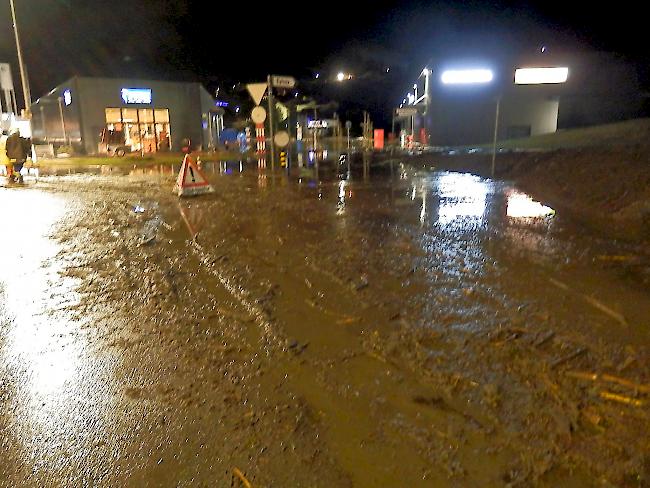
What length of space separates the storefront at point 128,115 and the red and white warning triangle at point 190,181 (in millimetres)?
21651

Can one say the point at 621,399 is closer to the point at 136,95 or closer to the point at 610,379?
the point at 610,379

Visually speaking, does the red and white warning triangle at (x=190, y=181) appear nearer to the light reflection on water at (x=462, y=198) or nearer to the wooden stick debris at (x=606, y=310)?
the light reflection on water at (x=462, y=198)

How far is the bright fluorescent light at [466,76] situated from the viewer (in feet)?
141

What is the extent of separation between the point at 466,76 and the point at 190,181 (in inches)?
1388

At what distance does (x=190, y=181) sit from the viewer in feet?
46.2

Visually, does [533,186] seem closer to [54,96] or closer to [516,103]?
[516,103]

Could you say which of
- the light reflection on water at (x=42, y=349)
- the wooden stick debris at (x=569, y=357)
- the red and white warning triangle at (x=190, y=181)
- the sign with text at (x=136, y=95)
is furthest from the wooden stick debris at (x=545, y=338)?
the sign with text at (x=136, y=95)

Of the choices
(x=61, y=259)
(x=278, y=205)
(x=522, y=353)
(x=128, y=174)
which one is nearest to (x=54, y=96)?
(x=128, y=174)

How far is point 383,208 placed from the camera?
1173cm

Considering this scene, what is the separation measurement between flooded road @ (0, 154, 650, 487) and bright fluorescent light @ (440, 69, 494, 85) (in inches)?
1473

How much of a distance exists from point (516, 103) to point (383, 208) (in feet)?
120

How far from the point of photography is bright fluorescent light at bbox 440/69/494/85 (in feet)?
141

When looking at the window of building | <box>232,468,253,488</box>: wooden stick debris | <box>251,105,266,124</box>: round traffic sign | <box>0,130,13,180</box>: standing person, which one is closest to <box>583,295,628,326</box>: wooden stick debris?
<box>232,468,253,488</box>: wooden stick debris

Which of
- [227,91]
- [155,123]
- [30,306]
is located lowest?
[30,306]
